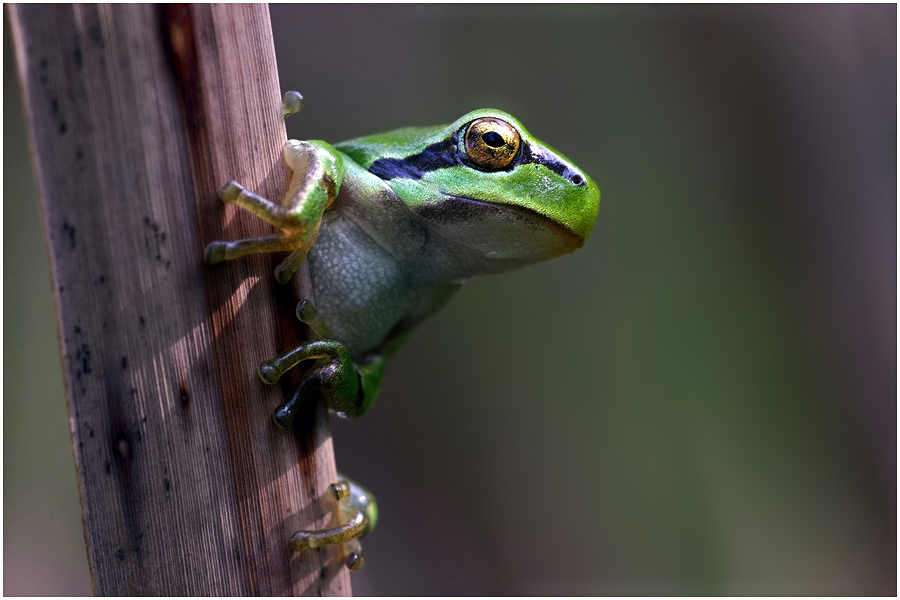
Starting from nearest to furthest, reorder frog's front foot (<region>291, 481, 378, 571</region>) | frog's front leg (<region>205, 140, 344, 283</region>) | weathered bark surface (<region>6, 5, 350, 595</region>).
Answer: weathered bark surface (<region>6, 5, 350, 595</region>) → frog's front leg (<region>205, 140, 344, 283</region>) → frog's front foot (<region>291, 481, 378, 571</region>)

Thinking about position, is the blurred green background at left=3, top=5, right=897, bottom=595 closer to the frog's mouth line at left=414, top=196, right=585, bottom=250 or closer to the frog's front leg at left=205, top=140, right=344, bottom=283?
the frog's mouth line at left=414, top=196, right=585, bottom=250

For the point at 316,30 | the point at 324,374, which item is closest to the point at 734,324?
the point at 316,30

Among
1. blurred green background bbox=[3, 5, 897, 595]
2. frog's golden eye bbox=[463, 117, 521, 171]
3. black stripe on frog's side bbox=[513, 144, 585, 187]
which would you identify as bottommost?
blurred green background bbox=[3, 5, 897, 595]

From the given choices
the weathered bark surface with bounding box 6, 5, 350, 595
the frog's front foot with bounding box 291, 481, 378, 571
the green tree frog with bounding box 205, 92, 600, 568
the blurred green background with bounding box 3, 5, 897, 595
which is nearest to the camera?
the weathered bark surface with bounding box 6, 5, 350, 595

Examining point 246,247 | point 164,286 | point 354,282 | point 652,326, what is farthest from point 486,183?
point 652,326

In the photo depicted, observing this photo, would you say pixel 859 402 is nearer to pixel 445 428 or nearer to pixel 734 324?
pixel 734 324

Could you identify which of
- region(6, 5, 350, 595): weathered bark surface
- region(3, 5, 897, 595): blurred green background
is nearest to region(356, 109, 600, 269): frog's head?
region(6, 5, 350, 595): weathered bark surface
